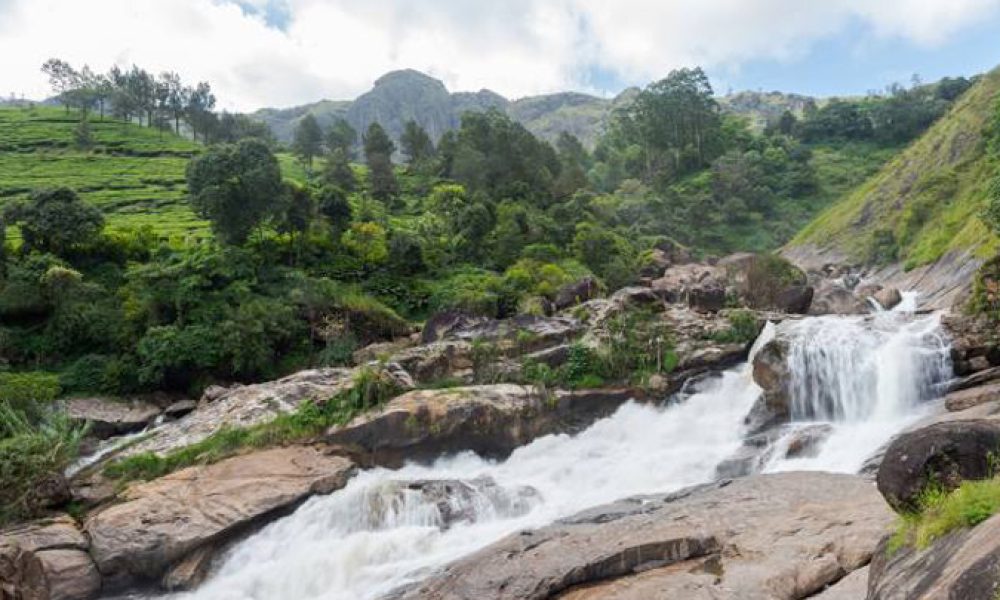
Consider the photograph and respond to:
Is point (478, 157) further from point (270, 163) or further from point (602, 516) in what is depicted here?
point (602, 516)

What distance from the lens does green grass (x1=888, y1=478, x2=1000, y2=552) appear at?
619cm

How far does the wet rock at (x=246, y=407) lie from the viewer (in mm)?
22078

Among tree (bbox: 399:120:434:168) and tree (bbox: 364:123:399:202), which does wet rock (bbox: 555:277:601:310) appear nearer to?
tree (bbox: 364:123:399:202)

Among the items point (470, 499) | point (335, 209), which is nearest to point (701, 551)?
point (470, 499)

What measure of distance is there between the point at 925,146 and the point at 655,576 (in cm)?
6143

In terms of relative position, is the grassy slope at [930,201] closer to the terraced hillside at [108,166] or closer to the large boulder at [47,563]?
the large boulder at [47,563]

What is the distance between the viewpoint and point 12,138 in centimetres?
8194

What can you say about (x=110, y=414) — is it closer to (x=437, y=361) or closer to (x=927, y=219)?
(x=437, y=361)

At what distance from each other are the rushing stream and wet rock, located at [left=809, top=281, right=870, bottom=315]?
307 inches

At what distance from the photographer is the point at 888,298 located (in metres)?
34.2

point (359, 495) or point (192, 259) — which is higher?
point (192, 259)

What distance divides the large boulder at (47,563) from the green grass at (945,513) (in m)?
17.5

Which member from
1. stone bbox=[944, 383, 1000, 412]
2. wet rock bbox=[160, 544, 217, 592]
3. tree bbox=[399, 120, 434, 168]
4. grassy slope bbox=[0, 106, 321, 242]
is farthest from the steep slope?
grassy slope bbox=[0, 106, 321, 242]

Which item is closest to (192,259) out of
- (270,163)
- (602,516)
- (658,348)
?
(270,163)
